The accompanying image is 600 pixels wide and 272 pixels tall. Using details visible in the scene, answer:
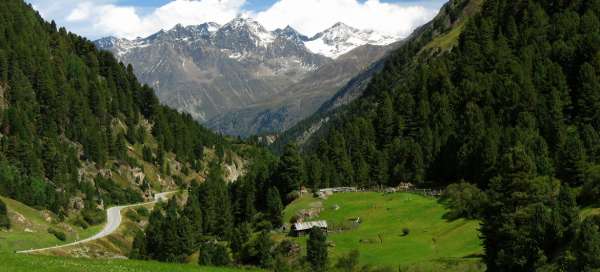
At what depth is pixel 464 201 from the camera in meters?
109

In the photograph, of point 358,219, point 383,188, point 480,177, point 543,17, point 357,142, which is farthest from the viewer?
point 543,17

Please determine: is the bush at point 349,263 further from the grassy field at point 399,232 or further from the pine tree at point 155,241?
the pine tree at point 155,241

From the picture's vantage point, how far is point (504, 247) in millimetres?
72750

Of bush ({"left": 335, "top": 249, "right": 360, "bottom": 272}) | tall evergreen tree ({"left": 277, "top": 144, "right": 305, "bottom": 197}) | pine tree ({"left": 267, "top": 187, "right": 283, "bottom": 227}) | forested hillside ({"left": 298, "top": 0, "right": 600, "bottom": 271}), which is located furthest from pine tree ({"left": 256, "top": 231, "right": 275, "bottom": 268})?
tall evergreen tree ({"left": 277, "top": 144, "right": 305, "bottom": 197})

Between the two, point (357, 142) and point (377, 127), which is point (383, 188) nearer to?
point (357, 142)

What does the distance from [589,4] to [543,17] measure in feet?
43.4

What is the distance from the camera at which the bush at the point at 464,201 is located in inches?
4139

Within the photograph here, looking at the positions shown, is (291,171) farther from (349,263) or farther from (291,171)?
(349,263)

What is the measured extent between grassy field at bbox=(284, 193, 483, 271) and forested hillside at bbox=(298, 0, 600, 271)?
5.61 meters

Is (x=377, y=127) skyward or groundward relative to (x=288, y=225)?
skyward

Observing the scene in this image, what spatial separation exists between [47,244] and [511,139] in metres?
94.6

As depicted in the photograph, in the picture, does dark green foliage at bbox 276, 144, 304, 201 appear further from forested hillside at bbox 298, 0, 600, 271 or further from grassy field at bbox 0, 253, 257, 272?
grassy field at bbox 0, 253, 257, 272

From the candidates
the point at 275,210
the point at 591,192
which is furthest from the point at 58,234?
the point at 591,192

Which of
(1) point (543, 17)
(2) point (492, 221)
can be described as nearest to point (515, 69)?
(1) point (543, 17)
